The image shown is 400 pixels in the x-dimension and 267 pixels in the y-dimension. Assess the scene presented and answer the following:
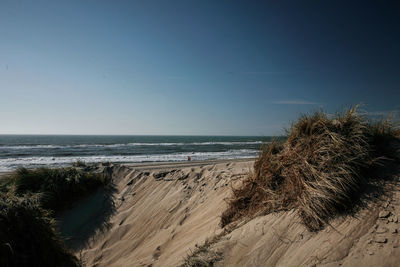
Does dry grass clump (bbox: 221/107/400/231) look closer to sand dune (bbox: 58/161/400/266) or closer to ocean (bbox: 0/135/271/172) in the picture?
sand dune (bbox: 58/161/400/266)

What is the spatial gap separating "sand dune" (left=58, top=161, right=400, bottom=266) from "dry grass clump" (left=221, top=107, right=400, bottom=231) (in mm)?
194

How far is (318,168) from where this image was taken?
2.35 meters

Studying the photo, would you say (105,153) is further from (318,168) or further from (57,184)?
(318,168)

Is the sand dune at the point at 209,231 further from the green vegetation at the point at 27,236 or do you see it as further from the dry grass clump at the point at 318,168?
the green vegetation at the point at 27,236

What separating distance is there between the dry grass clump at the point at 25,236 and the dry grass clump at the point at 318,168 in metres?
2.21

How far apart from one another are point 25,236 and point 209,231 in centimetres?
227

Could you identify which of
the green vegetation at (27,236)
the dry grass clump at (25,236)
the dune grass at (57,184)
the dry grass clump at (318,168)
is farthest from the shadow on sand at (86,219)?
the dry grass clump at (318,168)

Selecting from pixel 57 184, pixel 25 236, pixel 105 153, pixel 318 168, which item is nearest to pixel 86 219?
pixel 57 184

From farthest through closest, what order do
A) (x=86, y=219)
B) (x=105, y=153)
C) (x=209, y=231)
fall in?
1. (x=105, y=153)
2. (x=86, y=219)
3. (x=209, y=231)

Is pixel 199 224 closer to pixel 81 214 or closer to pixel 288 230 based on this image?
pixel 288 230

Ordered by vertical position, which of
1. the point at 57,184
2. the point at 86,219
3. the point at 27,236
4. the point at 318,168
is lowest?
the point at 86,219

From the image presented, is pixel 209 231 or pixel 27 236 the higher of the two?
pixel 27 236

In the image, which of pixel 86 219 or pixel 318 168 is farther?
pixel 86 219

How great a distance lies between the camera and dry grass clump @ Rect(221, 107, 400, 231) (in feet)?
6.91
